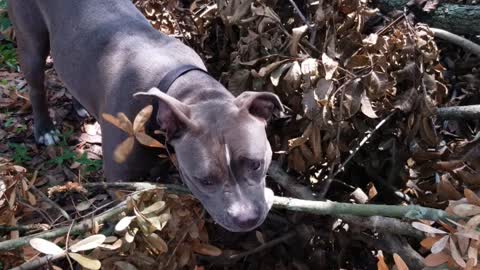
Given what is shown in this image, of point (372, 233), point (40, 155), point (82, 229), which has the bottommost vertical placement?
point (40, 155)

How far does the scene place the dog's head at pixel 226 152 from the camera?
95.5 inches

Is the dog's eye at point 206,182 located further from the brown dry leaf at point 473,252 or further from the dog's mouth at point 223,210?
the brown dry leaf at point 473,252

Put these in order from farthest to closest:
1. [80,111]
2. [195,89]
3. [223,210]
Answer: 1. [80,111]
2. [195,89]
3. [223,210]

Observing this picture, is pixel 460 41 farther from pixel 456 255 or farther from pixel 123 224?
pixel 123 224

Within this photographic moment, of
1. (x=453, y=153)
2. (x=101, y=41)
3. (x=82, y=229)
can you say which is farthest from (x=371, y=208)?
(x=101, y=41)

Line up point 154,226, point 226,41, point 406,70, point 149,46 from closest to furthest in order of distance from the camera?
point 154,226
point 406,70
point 149,46
point 226,41

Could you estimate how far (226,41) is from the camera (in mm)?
3672

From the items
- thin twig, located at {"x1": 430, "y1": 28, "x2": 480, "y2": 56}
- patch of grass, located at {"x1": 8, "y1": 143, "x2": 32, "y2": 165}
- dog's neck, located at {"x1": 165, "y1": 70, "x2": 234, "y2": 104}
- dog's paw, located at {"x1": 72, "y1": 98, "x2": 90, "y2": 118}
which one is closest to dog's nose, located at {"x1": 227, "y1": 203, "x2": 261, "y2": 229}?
dog's neck, located at {"x1": 165, "y1": 70, "x2": 234, "y2": 104}

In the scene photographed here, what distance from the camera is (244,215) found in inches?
93.3

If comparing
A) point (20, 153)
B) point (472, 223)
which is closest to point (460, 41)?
point (472, 223)

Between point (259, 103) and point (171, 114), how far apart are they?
1.33 feet

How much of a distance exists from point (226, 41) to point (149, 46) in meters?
0.59

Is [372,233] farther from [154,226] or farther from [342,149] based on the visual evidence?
[154,226]

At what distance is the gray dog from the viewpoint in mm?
2451
